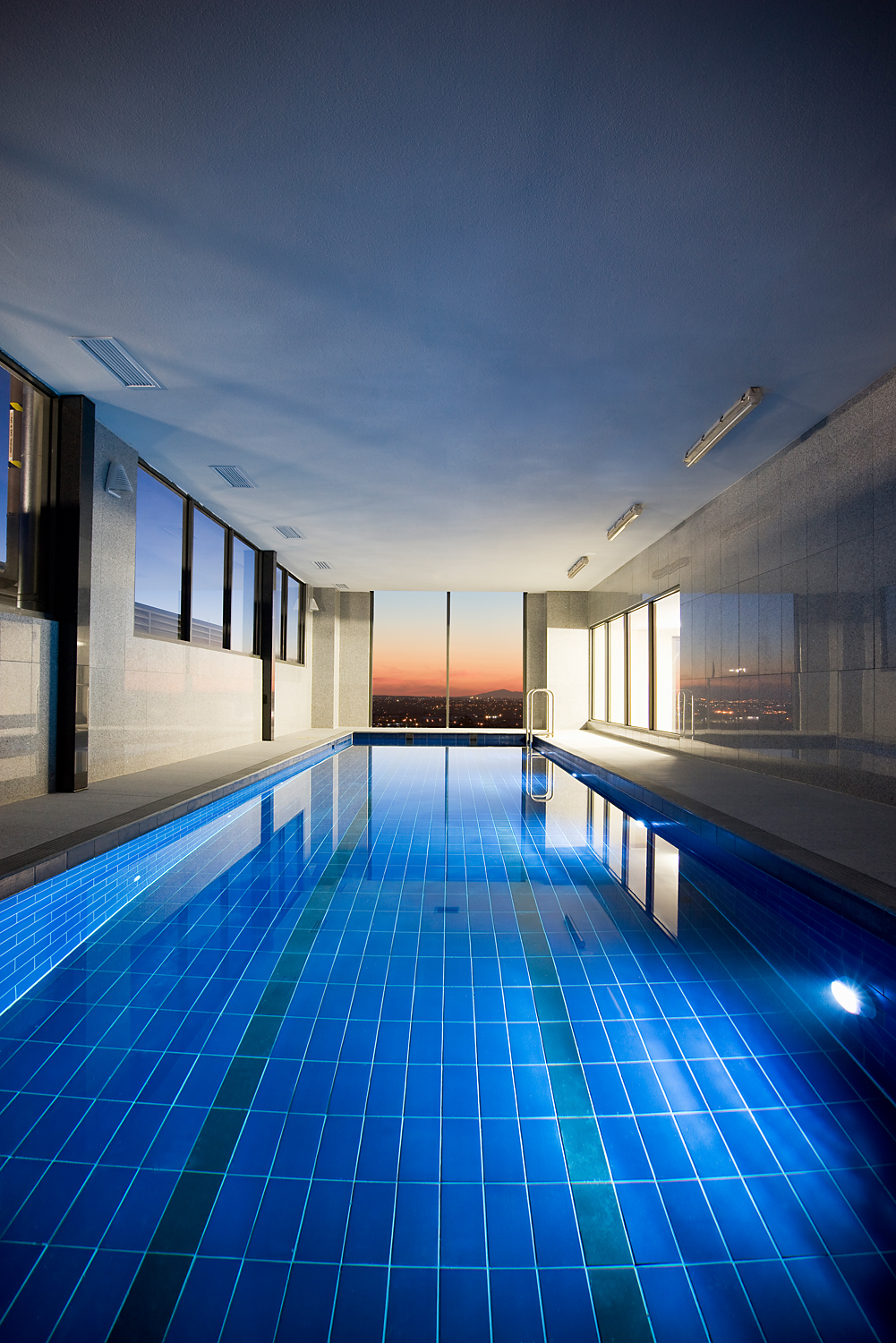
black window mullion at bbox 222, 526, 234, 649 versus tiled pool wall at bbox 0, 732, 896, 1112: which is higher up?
black window mullion at bbox 222, 526, 234, 649

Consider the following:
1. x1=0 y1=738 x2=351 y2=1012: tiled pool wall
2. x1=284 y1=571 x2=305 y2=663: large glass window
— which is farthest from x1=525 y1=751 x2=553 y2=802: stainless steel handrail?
x1=284 y1=571 x2=305 y2=663: large glass window

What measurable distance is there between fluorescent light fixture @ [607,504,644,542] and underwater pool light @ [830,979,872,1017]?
5.42 meters

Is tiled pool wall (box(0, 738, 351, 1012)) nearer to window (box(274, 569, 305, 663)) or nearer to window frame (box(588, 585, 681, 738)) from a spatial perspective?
window frame (box(588, 585, 681, 738))

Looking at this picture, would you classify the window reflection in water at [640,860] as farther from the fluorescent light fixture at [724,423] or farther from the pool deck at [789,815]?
the fluorescent light fixture at [724,423]

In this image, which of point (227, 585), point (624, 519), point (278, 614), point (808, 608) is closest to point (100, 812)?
point (227, 585)

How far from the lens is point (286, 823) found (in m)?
4.70

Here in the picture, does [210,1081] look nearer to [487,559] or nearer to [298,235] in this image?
[298,235]

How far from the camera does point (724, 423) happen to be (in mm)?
4711

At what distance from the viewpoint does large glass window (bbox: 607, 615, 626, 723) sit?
11122mm

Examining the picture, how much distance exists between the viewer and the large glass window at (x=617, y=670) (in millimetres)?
11122

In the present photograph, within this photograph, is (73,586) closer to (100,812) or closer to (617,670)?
(100,812)

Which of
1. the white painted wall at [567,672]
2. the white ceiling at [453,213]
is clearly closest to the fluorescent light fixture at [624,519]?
the white ceiling at [453,213]

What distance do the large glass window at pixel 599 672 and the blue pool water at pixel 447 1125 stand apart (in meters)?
9.06

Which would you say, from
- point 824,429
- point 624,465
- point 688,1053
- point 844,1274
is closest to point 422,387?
point 624,465
